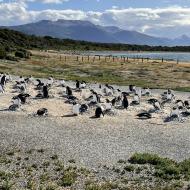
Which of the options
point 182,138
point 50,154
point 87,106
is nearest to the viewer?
point 50,154

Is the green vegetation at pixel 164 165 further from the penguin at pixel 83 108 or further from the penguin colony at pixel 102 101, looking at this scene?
the penguin at pixel 83 108

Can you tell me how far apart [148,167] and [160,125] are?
890cm

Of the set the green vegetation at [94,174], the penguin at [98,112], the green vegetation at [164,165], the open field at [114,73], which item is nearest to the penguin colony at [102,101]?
the penguin at [98,112]

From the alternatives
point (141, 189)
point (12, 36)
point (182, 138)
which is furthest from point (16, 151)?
point (12, 36)

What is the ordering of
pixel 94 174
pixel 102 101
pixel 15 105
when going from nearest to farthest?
pixel 94 174 < pixel 15 105 < pixel 102 101

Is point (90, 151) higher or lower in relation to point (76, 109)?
lower

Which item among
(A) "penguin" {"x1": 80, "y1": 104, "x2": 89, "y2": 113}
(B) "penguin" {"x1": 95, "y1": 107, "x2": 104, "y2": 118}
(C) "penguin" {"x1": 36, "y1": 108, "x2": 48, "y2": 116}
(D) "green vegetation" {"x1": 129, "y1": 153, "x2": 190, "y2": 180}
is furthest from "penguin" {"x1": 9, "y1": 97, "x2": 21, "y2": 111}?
(D) "green vegetation" {"x1": 129, "y1": 153, "x2": 190, "y2": 180}

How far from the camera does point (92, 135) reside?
25.8 m

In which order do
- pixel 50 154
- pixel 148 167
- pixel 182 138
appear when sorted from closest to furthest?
pixel 148 167, pixel 50 154, pixel 182 138

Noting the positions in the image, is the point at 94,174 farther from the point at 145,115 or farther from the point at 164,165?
the point at 145,115

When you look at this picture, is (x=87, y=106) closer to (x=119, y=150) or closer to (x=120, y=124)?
(x=120, y=124)

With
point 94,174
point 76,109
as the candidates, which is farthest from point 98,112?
point 94,174

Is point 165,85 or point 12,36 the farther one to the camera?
point 12,36

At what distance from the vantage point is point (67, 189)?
17672 mm
